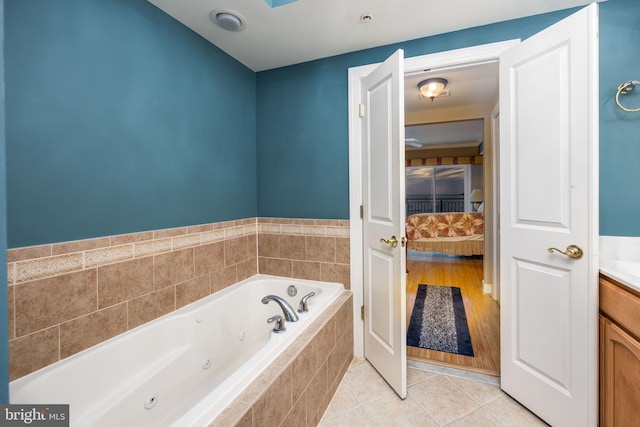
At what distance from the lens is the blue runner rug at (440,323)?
2.22m

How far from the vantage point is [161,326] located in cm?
152

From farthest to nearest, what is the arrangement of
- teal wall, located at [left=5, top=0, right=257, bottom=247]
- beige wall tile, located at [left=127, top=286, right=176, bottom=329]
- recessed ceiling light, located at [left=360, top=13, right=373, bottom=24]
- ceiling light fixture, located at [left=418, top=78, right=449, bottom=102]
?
ceiling light fixture, located at [left=418, top=78, right=449, bottom=102]
recessed ceiling light, located at [left=360, top=13, right=373, bottom=24]
beige wall tile, located at [left=127, top=286, right=176, bottom=329]
teal wall, located at [left=5, top=0, right=257, bottom=247]

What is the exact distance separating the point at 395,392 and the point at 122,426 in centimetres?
Answer: 144

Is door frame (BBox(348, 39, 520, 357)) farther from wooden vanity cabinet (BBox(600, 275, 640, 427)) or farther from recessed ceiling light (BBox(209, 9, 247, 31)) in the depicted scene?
wooden vanity cabinet (BBox(600, 275, 640, 427))

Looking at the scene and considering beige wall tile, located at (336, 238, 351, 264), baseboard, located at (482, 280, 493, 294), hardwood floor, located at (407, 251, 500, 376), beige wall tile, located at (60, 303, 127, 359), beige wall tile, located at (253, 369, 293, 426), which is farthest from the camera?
baseboard, located at (482, 280, 493, 294)

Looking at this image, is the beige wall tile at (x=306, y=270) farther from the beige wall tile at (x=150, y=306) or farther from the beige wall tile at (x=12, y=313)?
the beige wall tile at (x=12, y=313)

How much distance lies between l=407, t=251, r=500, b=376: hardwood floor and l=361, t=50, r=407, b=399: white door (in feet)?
1.45

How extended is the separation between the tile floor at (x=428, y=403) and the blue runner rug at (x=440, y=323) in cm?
32

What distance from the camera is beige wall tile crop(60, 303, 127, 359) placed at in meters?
1.20

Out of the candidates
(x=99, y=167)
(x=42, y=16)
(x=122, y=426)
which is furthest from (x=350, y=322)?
(x=42, y=16)

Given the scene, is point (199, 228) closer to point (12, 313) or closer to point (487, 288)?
point (12, 313)

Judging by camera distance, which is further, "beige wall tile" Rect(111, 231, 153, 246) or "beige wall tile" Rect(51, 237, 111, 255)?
"beige wall tile" Rect(111, 231, 153, 246)

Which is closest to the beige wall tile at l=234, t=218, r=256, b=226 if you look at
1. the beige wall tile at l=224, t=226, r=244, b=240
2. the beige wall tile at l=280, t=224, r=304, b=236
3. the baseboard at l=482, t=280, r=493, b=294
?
the beige wall tile at l=224, t=226, r=244, b=240

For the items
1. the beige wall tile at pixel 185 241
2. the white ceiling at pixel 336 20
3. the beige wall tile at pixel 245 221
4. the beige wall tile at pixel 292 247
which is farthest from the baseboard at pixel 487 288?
the beige wall tile at pixel 185 241
